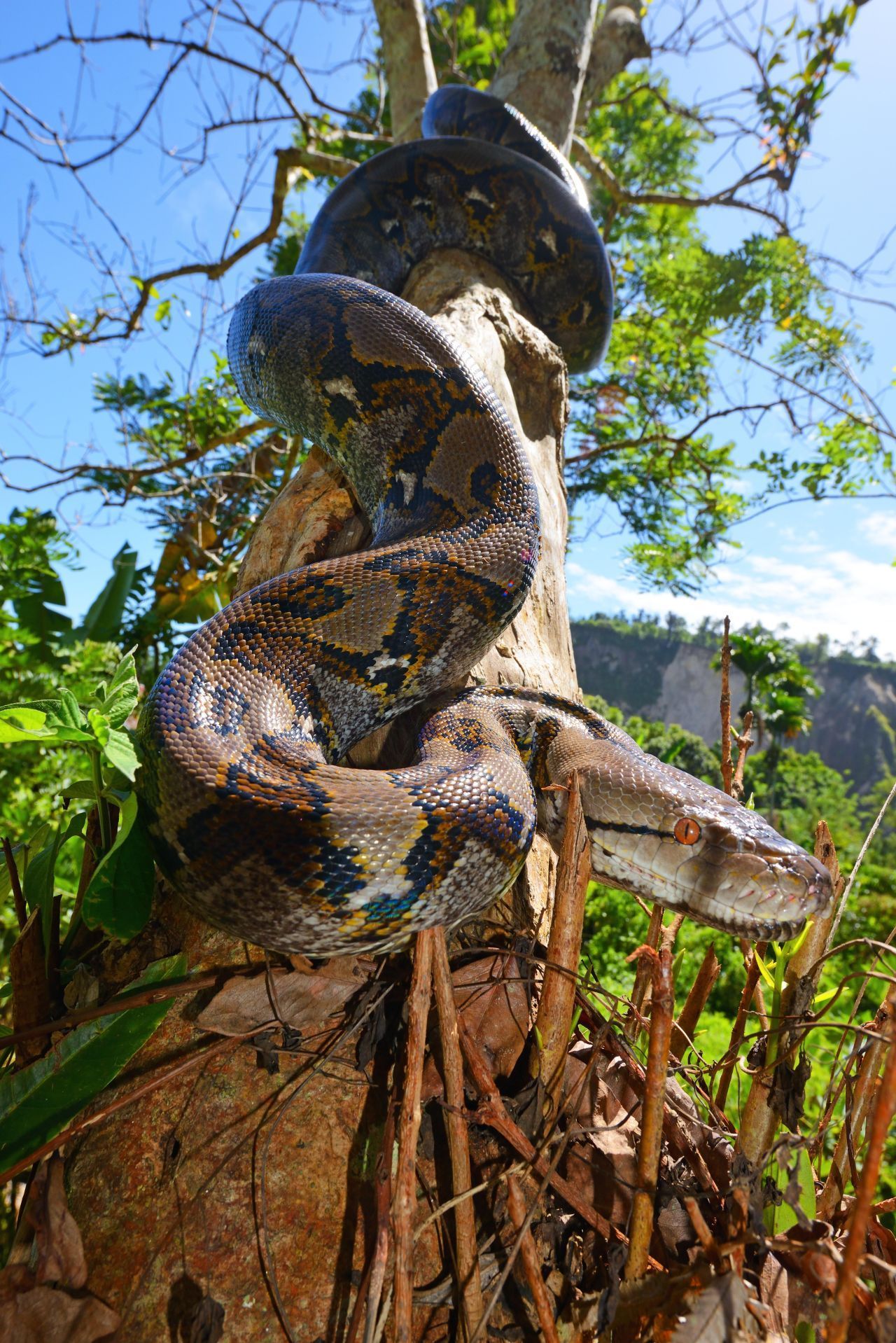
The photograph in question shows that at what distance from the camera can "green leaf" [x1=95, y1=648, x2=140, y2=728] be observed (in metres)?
1.71

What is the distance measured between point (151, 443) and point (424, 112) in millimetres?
3937

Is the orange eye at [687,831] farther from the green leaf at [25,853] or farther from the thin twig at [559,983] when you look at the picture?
the green leaf at [25,853]

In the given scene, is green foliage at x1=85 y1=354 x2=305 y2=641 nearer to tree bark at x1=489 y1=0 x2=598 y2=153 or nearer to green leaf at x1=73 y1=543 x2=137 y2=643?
green leaf at x1=73 y1=543 x2=137 y2=643

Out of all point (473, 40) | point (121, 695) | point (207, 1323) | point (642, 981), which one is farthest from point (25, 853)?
point (473, 40)

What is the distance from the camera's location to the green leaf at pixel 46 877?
1747 mm

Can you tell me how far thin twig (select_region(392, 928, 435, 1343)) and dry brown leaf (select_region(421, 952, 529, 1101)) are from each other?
0.26 m

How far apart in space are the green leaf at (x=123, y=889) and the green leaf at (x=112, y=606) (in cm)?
608

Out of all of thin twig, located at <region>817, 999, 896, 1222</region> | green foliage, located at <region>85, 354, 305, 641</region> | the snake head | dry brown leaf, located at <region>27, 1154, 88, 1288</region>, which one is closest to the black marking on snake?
the snake head

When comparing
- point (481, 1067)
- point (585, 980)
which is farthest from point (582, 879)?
point (481, 1067)

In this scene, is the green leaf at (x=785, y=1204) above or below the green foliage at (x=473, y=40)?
below

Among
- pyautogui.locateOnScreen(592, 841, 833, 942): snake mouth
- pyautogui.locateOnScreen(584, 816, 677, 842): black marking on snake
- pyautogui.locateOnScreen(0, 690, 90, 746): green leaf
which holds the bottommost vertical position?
pyautogui.locateOnScreen(592, 841, 833, 942): snake mouth

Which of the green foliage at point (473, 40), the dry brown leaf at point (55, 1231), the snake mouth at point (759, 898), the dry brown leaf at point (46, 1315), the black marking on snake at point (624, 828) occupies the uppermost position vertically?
the green foliage at point (473, 40)

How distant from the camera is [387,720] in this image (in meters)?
2.60

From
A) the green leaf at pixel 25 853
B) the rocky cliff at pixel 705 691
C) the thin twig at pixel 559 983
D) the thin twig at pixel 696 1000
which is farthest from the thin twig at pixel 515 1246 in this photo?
the rocky cliff at pixel 705 691
